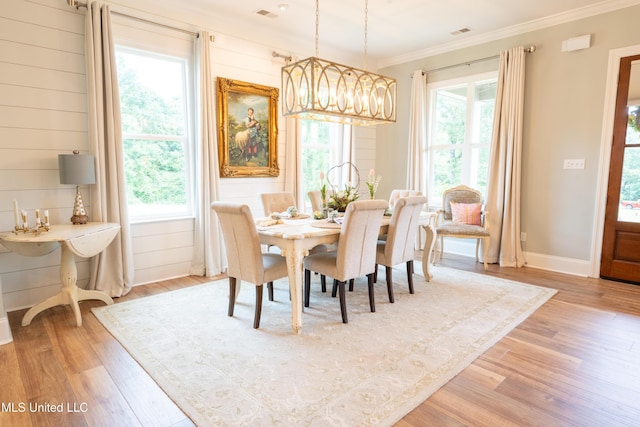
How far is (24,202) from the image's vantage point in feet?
10.3

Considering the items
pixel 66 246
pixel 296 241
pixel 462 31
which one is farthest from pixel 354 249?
pixel 462 31

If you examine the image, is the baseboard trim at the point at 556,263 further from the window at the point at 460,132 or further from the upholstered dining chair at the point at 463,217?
the window at the point at 460,132

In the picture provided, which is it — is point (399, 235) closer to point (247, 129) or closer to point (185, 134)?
point (247, 129)

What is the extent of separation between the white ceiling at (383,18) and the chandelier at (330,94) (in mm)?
686

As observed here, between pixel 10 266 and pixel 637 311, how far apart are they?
5.46m

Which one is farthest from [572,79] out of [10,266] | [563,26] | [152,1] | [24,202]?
[10,266]

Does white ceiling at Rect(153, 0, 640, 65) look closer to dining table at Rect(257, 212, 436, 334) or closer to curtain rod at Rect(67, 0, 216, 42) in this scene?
curtain rod at Rect(67, 0, 216, 42)

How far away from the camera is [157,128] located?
156 inches

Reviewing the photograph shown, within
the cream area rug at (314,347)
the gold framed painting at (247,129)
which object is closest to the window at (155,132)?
the gold framed painting at (247,129)

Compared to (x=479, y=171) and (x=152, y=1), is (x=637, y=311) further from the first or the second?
(x=152, y=1)

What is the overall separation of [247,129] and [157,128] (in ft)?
3.37

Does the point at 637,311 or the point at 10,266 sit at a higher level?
the point at 10,266

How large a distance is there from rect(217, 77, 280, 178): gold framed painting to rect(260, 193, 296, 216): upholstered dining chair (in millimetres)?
639

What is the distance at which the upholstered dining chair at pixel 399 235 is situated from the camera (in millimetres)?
3240
